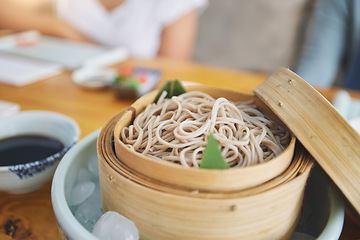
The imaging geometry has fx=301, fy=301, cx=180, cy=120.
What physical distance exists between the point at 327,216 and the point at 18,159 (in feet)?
2.39

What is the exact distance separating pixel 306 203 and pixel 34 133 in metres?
0.75

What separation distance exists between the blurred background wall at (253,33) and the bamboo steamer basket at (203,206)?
3123mm

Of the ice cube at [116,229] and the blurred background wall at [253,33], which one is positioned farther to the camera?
the blurred background wall at [253,33]

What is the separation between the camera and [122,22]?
2.38m

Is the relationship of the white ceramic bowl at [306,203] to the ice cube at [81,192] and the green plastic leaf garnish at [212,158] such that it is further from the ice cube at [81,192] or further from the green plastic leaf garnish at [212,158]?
the green plastic leaf garnish at [212,158]

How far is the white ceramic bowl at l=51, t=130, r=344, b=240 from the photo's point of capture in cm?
50

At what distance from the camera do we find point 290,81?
23.8 inches

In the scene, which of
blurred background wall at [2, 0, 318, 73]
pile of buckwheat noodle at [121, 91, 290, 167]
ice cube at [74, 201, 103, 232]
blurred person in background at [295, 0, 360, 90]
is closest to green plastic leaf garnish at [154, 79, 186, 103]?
pile of buckwheat noodle at [121, 91, 290, 167]

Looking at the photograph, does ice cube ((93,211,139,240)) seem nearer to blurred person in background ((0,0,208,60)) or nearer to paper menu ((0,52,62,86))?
paper menu ((0,52,62,86))

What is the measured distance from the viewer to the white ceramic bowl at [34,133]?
2.22 feet

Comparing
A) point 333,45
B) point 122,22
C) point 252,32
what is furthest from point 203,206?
point 252,32

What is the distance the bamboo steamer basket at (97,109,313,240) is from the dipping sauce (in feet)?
1.05

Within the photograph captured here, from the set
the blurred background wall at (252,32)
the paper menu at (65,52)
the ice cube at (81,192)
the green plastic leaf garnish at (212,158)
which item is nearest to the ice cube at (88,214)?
the ice cube at (81,192)

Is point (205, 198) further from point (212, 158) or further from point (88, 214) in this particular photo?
point (88, 214)
